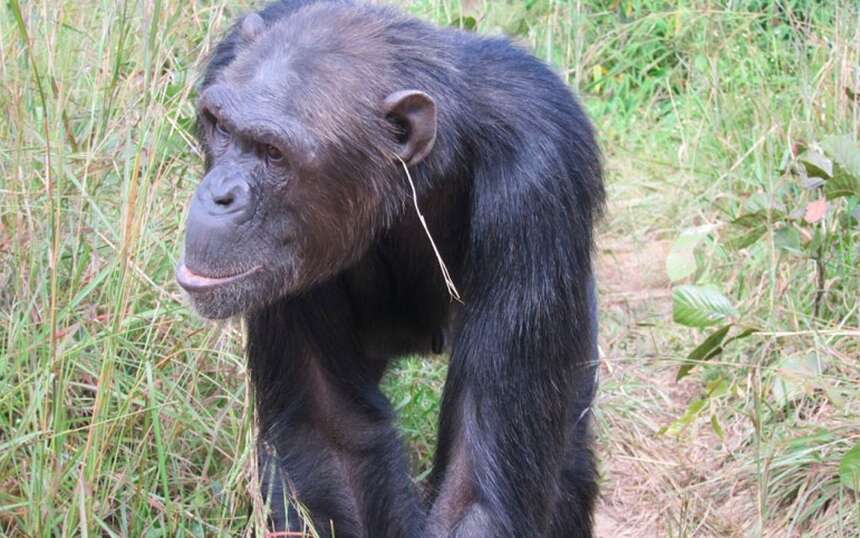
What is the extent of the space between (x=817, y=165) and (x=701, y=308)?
2.59ft

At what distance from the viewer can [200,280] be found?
390cm

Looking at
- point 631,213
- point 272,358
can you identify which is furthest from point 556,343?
point 631,213

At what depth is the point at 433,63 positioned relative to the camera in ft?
13.7

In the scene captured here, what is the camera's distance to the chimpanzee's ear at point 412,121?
402 cm

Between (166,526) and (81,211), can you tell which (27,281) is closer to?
(81,211)

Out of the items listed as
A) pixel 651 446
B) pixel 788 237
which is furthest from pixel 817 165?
pixel 651 446

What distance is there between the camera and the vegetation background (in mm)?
4406

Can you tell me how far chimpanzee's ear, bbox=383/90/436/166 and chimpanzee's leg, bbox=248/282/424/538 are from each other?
0.60 meters

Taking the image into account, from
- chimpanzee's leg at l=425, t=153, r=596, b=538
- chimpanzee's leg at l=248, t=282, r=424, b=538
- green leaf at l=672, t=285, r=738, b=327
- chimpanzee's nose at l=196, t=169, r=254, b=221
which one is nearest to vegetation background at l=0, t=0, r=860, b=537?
green leaf at l=672, t=285, r=738, b=327

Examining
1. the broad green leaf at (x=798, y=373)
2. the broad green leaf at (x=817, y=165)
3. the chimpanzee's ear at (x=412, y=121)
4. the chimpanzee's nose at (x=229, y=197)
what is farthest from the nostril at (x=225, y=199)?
the broad green leaf at (x=817, y=165)

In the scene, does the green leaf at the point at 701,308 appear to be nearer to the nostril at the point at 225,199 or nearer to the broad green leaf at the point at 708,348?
the broad green leaf at the point at 708,348

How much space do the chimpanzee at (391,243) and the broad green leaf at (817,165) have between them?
112 centimetres

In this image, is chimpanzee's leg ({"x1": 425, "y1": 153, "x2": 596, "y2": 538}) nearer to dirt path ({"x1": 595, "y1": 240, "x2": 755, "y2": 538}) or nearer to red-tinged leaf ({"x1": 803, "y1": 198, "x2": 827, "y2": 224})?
dirt path ({"x1": 595, "y1": 240, "x2": 755, "y2": 538})

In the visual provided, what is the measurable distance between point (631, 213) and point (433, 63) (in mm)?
3479
